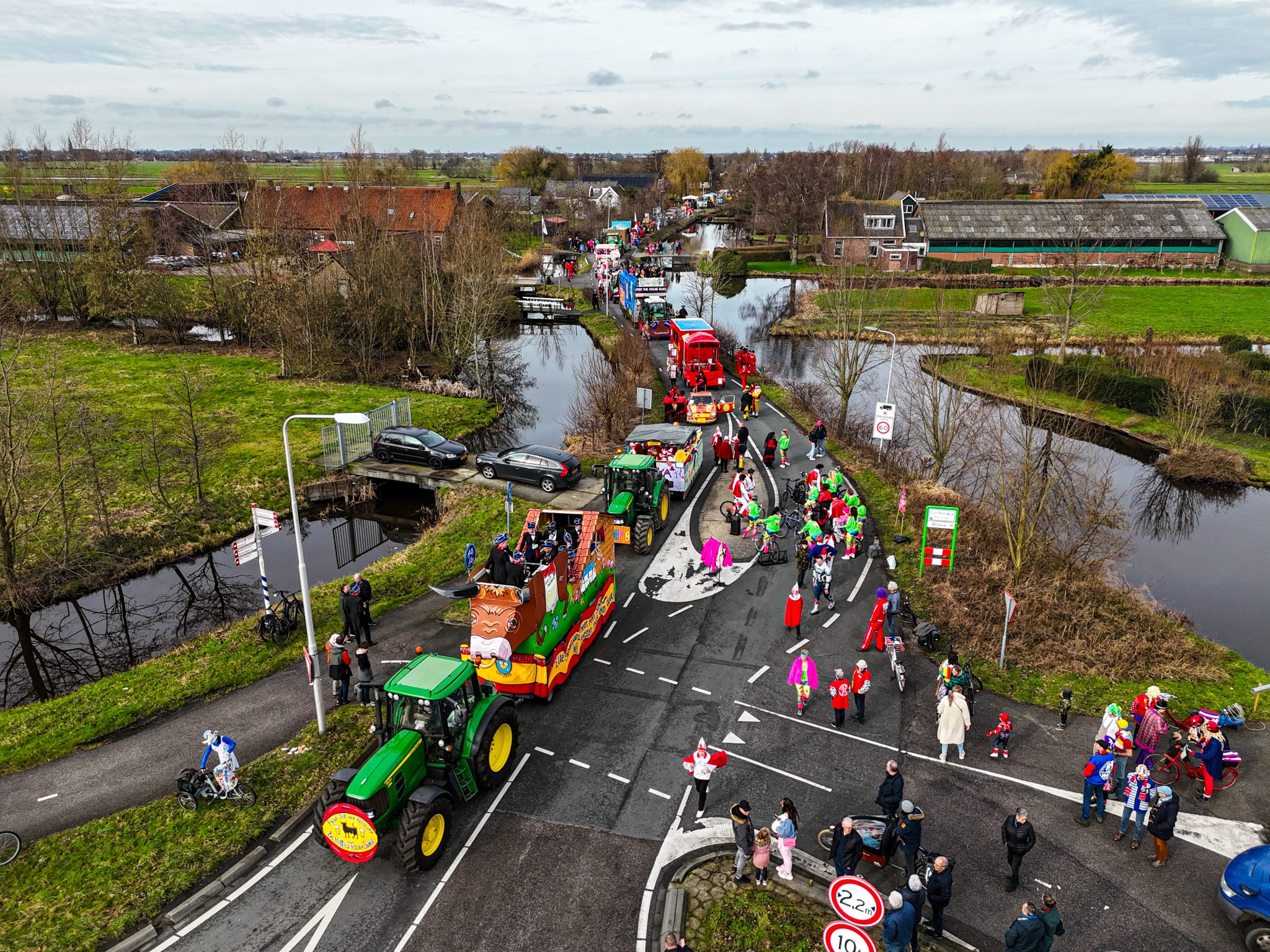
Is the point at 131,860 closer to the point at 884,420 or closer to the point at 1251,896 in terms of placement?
the point at 1251,896

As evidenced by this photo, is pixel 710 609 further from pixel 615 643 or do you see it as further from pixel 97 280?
pixel 97 280

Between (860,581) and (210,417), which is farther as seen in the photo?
(210,417)

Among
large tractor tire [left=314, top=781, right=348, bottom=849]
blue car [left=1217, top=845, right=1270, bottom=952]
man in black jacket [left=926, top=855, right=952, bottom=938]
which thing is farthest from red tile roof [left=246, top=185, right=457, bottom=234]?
blue car [left=1217, top=845, right=1270, bottom=952]

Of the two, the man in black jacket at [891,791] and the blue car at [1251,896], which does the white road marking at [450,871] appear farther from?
the blue car at [1251,896]

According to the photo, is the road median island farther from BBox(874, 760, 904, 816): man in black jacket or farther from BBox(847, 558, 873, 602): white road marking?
BBox(874, 760, 904, 816): man in black jacket

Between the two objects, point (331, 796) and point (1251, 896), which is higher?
point (331, 796)

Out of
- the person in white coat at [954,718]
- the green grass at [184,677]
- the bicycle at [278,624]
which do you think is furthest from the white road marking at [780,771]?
the bicycle at [278,624]

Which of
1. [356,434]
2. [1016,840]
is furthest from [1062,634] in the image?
[356,434]

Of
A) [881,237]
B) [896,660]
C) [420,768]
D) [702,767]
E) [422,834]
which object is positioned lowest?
[896,660]
